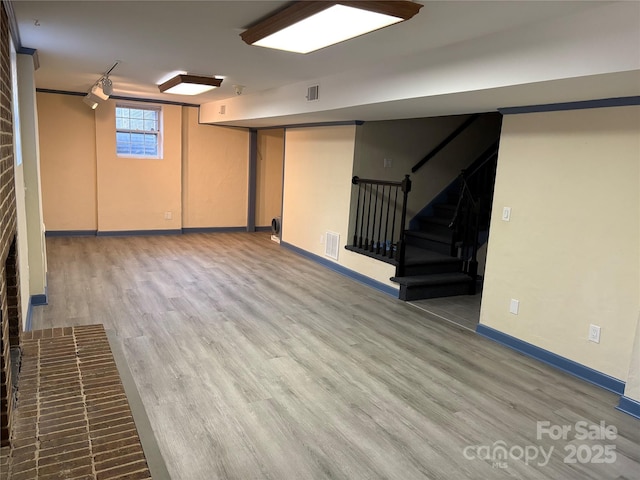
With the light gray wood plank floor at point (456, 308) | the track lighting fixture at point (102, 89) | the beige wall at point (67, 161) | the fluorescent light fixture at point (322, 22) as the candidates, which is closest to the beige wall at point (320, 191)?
the light gray wood plank floor at point (456, 308)

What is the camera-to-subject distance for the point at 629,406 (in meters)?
3.07

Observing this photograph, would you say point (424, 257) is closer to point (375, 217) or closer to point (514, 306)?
point (375, 217)

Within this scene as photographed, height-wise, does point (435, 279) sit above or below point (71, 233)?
above

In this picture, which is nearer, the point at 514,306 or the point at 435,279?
the point at 514,306

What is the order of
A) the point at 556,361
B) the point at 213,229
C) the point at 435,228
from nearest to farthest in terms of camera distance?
the point at 556,361, the point at 435,228, the point at 213,229

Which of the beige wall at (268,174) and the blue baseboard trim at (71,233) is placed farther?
the beige wall at (268,174)

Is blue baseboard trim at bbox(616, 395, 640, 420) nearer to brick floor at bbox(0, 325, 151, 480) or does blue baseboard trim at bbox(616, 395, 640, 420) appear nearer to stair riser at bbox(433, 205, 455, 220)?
brick floor at bbox(0, 325, 151, 480)

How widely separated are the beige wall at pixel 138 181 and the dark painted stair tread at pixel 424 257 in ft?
15.2

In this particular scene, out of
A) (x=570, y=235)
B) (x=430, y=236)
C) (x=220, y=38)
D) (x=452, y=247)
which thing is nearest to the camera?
(x=220, y=38)

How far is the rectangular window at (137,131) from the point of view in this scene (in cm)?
793

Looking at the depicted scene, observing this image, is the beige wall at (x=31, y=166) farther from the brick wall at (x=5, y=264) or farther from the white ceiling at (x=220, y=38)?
the brick wall at (x=5, y=264)

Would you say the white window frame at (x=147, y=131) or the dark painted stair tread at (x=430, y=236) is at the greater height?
the white window frame at (x=147, y=131)

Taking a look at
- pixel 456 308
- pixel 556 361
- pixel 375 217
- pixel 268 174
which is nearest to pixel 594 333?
pixel 556 361

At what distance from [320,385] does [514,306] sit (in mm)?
1952
